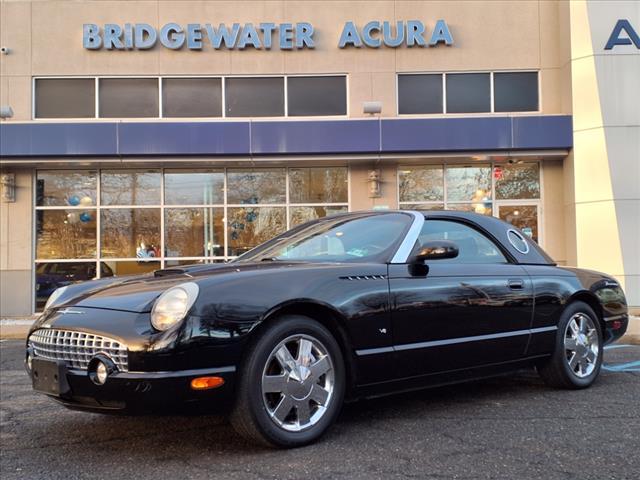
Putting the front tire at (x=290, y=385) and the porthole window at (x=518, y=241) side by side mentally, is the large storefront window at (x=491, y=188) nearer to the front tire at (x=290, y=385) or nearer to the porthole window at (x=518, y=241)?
the porthole window at (x=518, y=241)

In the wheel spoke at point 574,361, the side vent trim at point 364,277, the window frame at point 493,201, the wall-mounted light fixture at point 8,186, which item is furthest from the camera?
the window frame at point 493,201

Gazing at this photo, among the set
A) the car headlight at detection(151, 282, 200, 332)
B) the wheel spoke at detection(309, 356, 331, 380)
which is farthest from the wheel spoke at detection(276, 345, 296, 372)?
the car headlight at detection(151, 282, 200, 332)

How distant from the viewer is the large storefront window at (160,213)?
1367 centimetres

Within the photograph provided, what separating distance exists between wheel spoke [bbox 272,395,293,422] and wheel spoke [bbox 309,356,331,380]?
21cm

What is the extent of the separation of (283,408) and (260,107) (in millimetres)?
10969

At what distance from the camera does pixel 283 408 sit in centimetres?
349

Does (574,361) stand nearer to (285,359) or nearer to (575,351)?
A: (575,351)

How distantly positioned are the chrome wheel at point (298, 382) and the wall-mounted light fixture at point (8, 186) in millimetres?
11781

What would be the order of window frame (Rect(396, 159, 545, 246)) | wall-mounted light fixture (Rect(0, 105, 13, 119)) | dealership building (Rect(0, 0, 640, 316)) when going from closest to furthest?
wall-mounted light fixture (Rect(0, 105, 13, 119)) < dealership building (Rect(0, 0, 640, 316)) < window frame (Rect(396, 159, 545, 246))

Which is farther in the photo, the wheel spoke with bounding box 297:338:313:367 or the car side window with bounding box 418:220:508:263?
the car side window with bounding box 418:220:508:263

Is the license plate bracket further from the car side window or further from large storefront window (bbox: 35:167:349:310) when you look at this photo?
large storefront window (bbox: 35:167:349:310)

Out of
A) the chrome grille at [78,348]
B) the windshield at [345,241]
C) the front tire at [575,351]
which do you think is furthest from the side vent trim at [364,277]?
the front tire at [575,351]

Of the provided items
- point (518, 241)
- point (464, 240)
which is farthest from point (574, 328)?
point (464, 240)

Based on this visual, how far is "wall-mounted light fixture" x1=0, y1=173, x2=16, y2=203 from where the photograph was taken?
13258 millimetres
